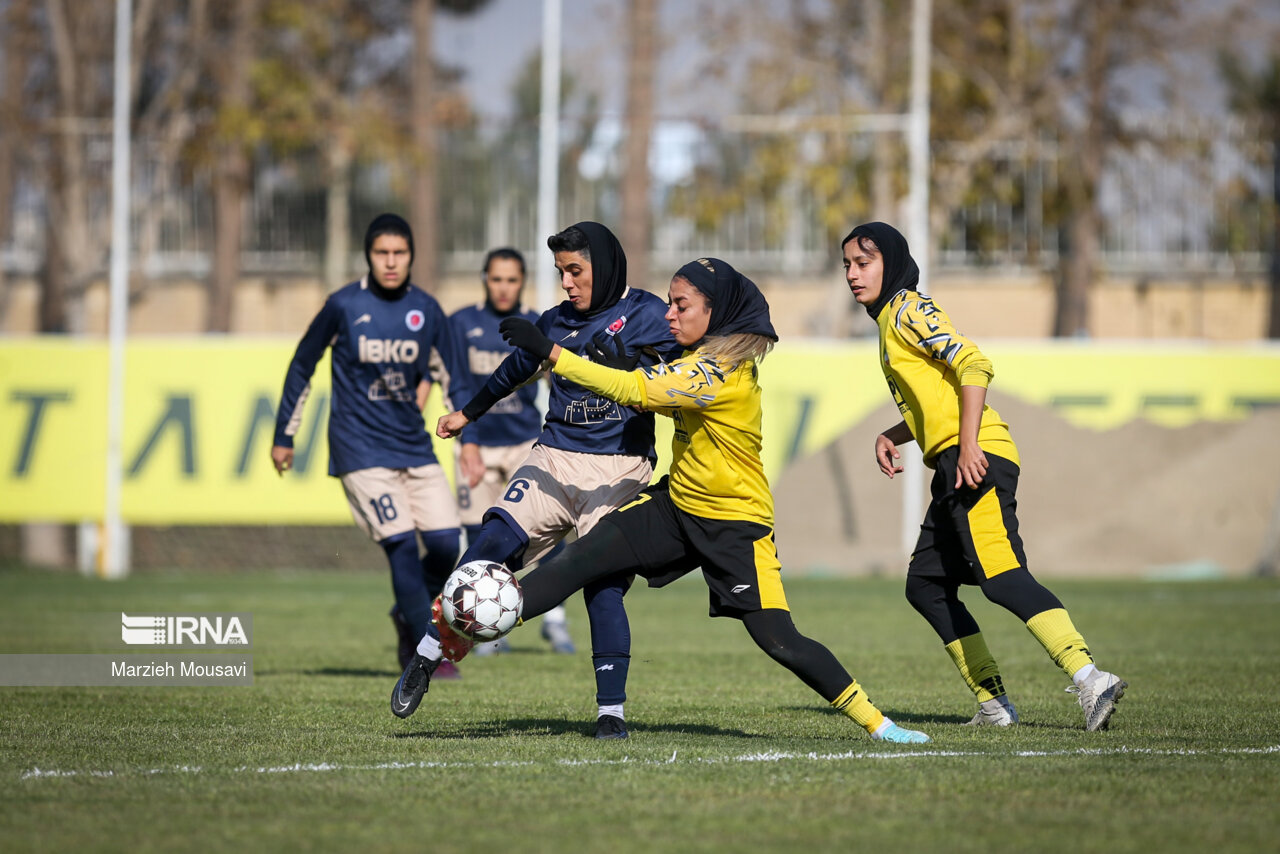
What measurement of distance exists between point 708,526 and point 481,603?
3.04ft

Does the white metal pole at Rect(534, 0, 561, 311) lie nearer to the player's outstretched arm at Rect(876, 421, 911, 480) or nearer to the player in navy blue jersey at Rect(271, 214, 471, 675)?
the player in navy blue jersey at Rect(271, 214, 471, 675)

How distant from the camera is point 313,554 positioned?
61.6ft

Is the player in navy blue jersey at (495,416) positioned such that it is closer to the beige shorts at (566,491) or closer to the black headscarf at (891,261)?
the beige shorts at (566,491)

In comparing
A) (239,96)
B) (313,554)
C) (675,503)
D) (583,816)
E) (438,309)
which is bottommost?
(313,554)

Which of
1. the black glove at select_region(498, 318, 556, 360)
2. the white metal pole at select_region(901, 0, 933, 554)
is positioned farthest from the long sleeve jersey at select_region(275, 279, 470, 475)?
the white metal pole at select_region(901, 0, 933, 554)

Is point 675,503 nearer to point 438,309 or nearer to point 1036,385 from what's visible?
point 438,309

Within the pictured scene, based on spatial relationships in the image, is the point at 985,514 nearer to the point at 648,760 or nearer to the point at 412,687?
the point at 648,760


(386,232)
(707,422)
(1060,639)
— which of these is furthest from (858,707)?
(386,232)

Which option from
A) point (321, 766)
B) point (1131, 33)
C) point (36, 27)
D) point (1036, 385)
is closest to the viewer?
point (321, 766)

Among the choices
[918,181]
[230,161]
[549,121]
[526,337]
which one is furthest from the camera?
[230,161]

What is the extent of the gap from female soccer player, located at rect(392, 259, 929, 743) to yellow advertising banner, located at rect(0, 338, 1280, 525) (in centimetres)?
1047

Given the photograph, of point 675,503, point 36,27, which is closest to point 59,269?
point 36,27

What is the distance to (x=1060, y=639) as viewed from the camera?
21.7 feet

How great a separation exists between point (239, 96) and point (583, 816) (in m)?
19.3
